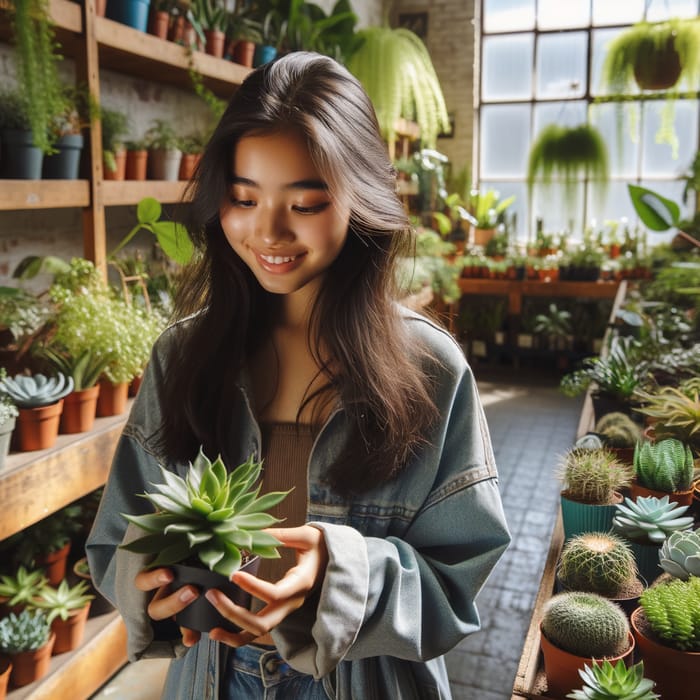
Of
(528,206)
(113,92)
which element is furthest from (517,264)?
(113,92)

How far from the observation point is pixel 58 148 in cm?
254

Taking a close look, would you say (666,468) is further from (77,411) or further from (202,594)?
(77,411)

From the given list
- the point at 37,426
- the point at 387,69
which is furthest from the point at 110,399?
the point at 387,69

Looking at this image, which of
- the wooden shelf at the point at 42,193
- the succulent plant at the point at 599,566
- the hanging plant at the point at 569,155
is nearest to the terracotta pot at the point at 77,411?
the wooden shelf at the point at 42,193

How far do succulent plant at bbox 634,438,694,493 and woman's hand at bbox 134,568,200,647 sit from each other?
119 centimetres

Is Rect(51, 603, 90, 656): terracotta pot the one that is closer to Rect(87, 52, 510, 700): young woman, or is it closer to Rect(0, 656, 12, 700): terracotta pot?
Rect(0, 656, 12, 700): terracotta pot

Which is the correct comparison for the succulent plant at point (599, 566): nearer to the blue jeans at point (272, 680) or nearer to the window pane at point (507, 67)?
the blue jeans at point (272, 680)

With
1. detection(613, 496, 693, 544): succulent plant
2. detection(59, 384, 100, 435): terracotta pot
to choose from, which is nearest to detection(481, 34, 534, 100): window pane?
detection(59, 384, 100, 435): terracotta pot

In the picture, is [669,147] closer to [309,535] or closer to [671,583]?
[671,583]

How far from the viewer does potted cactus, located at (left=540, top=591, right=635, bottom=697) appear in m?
1.21

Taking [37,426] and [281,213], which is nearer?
[281,213]

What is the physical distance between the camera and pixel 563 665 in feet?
4.05

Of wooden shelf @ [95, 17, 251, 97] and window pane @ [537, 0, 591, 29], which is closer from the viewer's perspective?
wooden shelf @ [95, 17, 251, 97]

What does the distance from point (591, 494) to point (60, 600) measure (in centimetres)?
167
